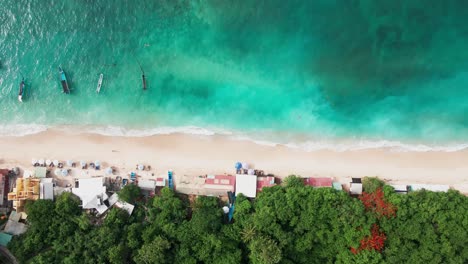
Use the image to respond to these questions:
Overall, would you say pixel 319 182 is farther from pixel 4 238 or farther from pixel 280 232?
pixel 4 238

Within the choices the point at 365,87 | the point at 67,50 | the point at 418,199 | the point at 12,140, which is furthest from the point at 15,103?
the point at 418,199

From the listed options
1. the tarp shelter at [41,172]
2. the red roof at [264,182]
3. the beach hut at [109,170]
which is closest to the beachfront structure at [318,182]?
the red roof at [264,182]

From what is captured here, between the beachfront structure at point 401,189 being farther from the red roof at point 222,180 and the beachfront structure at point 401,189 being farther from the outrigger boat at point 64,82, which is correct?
the outrigger boat at point 64,82

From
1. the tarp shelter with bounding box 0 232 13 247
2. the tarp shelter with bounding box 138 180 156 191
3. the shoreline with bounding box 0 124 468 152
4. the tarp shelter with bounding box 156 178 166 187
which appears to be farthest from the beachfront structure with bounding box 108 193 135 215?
the tarp shelter with bounding box 0 232 13 247

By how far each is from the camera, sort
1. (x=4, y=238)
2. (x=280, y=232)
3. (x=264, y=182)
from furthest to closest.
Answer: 1. (x=264, y=182)
2. (x=4, y=238)
3. (x=280, y=232)

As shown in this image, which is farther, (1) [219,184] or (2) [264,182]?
(1) [219,184]

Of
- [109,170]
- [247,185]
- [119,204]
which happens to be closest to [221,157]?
[247,185]
